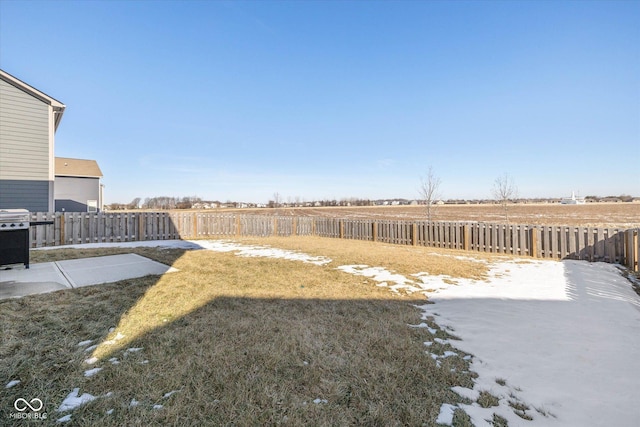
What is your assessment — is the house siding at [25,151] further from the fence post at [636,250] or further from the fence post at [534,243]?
the fence post at [636,250]

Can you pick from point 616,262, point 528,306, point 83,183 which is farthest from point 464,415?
point 83,183

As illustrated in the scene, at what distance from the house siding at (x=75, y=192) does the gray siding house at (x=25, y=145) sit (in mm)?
12915

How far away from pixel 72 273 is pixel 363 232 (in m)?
11.4

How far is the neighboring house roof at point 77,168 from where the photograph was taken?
71.7ft

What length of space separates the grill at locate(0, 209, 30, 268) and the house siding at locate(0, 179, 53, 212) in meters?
8.14

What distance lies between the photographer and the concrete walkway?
445 centimetres

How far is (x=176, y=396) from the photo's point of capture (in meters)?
2.04

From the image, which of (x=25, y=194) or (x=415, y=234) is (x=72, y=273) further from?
(x=415, y=234)

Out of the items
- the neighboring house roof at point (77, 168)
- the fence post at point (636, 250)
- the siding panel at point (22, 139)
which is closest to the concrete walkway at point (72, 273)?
the siding panel at point (22, 139)

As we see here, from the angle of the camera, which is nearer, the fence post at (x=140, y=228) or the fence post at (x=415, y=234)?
the fence post at (x=140, y=228)

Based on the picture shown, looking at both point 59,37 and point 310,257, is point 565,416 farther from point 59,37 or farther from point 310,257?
point 59,37

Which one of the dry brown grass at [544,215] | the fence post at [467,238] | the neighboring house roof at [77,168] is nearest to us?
the fence post at [467,238]

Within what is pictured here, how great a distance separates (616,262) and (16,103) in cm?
2159

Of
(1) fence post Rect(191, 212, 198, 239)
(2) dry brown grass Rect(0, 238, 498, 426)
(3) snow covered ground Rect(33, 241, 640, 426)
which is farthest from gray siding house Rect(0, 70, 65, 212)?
(3) snow covered ground Rect(33, 241, 640, 426)
